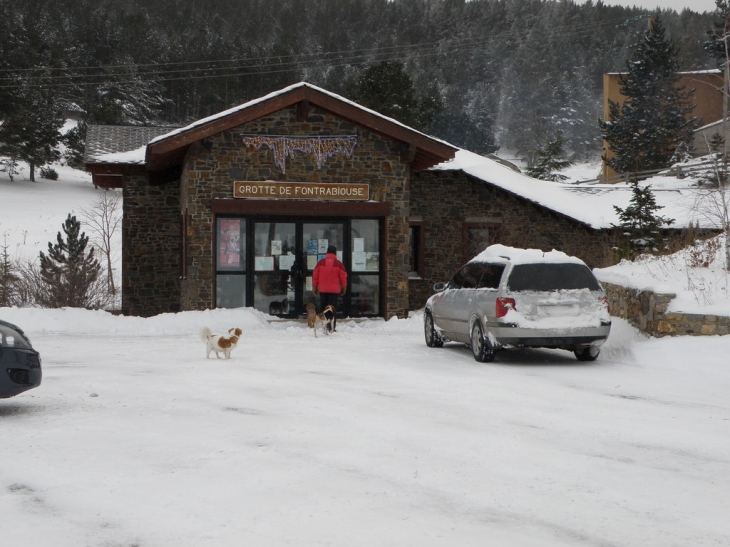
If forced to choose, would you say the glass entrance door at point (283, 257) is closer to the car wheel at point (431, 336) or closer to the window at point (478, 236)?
the car wheel at point (431, 336)

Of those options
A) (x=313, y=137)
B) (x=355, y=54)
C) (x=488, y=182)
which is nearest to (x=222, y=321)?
(x=313, y=137)

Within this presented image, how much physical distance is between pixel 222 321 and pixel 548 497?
46.2 ft

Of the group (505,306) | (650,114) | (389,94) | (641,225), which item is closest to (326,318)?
(505,306)

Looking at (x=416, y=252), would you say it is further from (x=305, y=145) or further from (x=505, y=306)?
(x=505, y=306)

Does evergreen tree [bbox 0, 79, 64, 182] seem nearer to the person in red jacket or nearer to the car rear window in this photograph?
the person in red jacket

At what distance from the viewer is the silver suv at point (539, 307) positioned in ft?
42.6

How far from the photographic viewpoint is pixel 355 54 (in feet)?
341

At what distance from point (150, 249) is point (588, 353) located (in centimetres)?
1508

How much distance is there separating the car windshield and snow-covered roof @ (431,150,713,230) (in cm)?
2003

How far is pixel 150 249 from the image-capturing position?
83.1 ft

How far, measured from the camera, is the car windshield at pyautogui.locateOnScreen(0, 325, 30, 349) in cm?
821

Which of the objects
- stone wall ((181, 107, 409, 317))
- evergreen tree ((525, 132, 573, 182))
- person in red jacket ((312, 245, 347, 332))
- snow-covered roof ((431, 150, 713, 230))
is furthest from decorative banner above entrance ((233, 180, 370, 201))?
evergreen tree ((525, 132, 573, 182))

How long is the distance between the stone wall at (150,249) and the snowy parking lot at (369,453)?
39.5ft

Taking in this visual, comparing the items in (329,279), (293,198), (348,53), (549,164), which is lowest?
(329,279)
